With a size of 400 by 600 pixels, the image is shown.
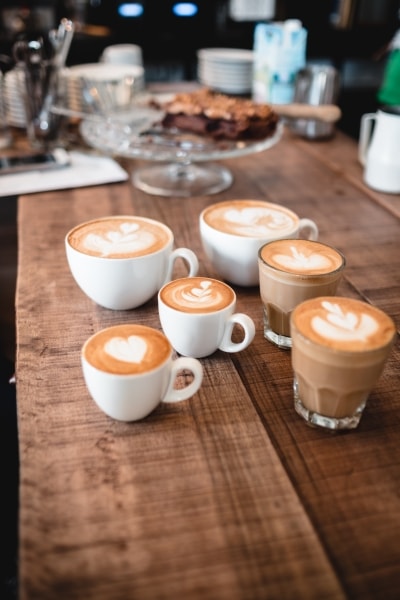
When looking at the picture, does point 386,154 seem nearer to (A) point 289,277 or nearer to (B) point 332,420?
(A) point 289,277

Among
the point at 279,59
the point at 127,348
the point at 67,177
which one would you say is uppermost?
the point at 279,59

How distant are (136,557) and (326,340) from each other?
316mm

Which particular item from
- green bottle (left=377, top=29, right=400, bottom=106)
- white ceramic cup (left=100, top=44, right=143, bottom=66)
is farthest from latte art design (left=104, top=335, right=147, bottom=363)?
white ceramic cup (left=100, top=44, right=143, bottom=66)

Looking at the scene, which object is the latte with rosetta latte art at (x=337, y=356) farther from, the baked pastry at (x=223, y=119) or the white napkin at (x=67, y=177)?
the white napkin at (x=67, y=177)

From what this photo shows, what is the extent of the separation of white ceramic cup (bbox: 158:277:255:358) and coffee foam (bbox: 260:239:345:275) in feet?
0.30

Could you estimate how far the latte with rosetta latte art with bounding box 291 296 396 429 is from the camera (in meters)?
0.66

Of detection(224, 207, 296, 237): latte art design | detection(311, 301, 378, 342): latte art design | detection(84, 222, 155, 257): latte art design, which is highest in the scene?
detection(311, 301, 378, 342): latte art design

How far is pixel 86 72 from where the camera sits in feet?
6.55

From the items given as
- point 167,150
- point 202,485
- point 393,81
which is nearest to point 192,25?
point 393,81

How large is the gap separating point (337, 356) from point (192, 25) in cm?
388

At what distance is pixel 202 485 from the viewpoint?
641 mm

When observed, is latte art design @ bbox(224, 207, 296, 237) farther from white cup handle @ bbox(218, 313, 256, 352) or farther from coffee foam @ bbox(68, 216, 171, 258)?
white cup handle @ bbox(218, 313, 256, 352)

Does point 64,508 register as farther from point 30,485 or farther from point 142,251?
point 142,251

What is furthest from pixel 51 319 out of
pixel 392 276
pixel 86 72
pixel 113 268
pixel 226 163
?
pixel 86 72
